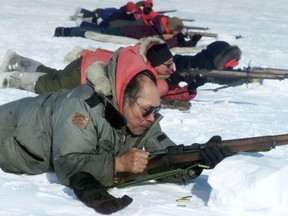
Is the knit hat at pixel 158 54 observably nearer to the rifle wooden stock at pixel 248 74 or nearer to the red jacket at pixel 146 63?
the red jacket at pixel 146 63

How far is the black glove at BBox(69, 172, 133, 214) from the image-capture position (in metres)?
3.13

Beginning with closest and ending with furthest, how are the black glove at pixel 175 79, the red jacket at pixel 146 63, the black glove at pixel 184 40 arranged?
the red jacket at pixel 146 63, the black glove at pixel 175 79, the black glove at pixel 184 40

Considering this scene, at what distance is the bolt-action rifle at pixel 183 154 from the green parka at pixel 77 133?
14 cm

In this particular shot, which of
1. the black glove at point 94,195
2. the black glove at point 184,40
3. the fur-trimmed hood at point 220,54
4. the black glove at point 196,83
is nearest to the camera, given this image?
the black glove at point 94,195

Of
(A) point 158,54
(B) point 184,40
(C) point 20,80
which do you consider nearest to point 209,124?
(A) point 158,54

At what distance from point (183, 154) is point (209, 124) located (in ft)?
10.1

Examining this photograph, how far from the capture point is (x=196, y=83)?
7258 millimetres

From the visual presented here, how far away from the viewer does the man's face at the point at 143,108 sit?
3424mm

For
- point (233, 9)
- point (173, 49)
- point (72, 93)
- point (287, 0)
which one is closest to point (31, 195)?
point (72, 93)

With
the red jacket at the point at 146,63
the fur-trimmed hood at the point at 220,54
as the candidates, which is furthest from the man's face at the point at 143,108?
the fur-trimmed hood at the point at 220,54

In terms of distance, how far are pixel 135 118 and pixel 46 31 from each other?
917 centimetres

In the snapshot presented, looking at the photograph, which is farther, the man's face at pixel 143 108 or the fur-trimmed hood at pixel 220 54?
the fur-trimmed hood at pixel 220 54

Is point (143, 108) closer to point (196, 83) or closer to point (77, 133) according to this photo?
point (77, 133)

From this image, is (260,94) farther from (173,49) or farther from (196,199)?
(196,199)
